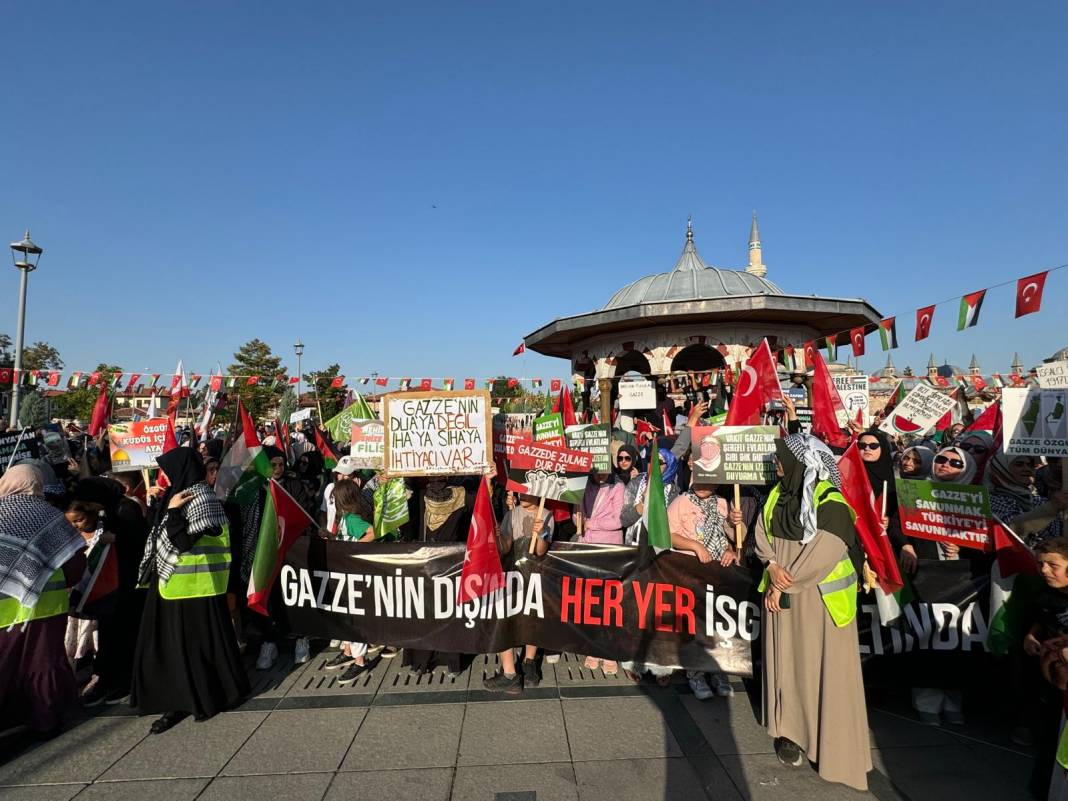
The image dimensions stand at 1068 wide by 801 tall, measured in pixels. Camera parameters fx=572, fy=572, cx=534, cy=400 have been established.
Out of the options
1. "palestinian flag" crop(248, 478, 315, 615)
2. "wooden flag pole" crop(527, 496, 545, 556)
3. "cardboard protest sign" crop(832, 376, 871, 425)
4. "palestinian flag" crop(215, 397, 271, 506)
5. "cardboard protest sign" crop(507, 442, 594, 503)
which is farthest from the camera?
"cardboard protest sign" crop(832, 376, 871, 425)

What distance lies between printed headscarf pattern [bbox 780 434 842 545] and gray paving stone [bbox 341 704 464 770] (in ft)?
8.75

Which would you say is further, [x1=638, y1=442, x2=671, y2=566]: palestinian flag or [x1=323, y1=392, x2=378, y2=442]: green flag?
[x1=323, y1=392, x2=378, y2=442]: green flag

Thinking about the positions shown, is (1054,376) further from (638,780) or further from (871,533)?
(638,780)

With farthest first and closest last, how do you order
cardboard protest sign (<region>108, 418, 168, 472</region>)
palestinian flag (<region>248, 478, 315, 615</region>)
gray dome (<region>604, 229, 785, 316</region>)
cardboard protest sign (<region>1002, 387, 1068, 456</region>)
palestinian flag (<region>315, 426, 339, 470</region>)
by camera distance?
gray dome (<region>604, 229, 785, 316</region>) → palestinian flag (<region>315, 426, 339, 470</region>) → cardboard protest sign (<region>108, 418, 168, 472</region>) → palestinian flag (<region>248, 478, 315, 615</region>) → cardboard protest sign (<region>1002, 387, 1068, 456</region>)

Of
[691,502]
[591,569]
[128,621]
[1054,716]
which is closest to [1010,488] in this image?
[1054,716]

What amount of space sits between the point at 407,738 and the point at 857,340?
41.6ft

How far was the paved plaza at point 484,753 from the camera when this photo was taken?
3.35 meters

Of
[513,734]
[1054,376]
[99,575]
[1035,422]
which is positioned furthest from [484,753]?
[1054,376]

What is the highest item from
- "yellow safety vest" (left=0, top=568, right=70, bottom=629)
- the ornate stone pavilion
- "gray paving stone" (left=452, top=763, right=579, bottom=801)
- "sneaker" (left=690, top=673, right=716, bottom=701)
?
the ornate stone pavilion

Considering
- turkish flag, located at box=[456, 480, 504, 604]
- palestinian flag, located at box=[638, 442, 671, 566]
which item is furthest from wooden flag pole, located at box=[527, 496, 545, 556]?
palestinian flag, located at box=[638, 442, 671, 566]

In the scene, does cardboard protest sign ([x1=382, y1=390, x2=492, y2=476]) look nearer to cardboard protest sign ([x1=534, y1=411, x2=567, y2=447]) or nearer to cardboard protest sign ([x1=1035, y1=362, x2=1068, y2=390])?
cardboard protest sign ([x1=534, y1=411, x2=567, y2=447])

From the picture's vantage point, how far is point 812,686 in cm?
351

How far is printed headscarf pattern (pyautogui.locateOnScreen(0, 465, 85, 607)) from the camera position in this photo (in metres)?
3.76

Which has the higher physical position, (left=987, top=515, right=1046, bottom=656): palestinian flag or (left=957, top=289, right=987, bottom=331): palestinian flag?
(left=957, top=289, right=987, bottom=331): palestinian flag
